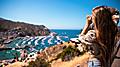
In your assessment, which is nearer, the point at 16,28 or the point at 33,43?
the point at 33,43

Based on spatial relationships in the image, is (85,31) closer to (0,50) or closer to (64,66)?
(64,66)

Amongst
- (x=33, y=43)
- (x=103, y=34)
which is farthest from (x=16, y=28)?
(x=103, y=34)

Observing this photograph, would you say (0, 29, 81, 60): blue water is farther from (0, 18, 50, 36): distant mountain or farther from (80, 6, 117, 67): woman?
(80, 6, 117, 67): woman

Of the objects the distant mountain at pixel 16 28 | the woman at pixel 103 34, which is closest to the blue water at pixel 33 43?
the distant mountain at pixel 16 28

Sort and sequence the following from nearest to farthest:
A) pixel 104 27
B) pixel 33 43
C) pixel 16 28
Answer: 1. pixel 104 27
2. pixel 33 43
3. pixel 16 28

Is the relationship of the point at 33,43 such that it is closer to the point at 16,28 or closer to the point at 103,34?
the point at 16,28

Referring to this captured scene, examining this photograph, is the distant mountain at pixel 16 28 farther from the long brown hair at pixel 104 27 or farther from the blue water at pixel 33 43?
the long brown hair at pixel 104 27

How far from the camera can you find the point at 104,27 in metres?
1.62

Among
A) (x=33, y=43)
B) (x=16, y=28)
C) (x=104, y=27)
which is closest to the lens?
(x=104, y=27)

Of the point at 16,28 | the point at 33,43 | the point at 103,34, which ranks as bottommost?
the point at 33,43

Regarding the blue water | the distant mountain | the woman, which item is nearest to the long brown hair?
the woman

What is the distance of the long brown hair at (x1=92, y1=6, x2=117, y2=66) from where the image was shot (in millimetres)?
1622

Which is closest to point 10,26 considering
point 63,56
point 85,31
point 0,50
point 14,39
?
point 14,39

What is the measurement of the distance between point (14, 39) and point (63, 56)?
4316 cm
